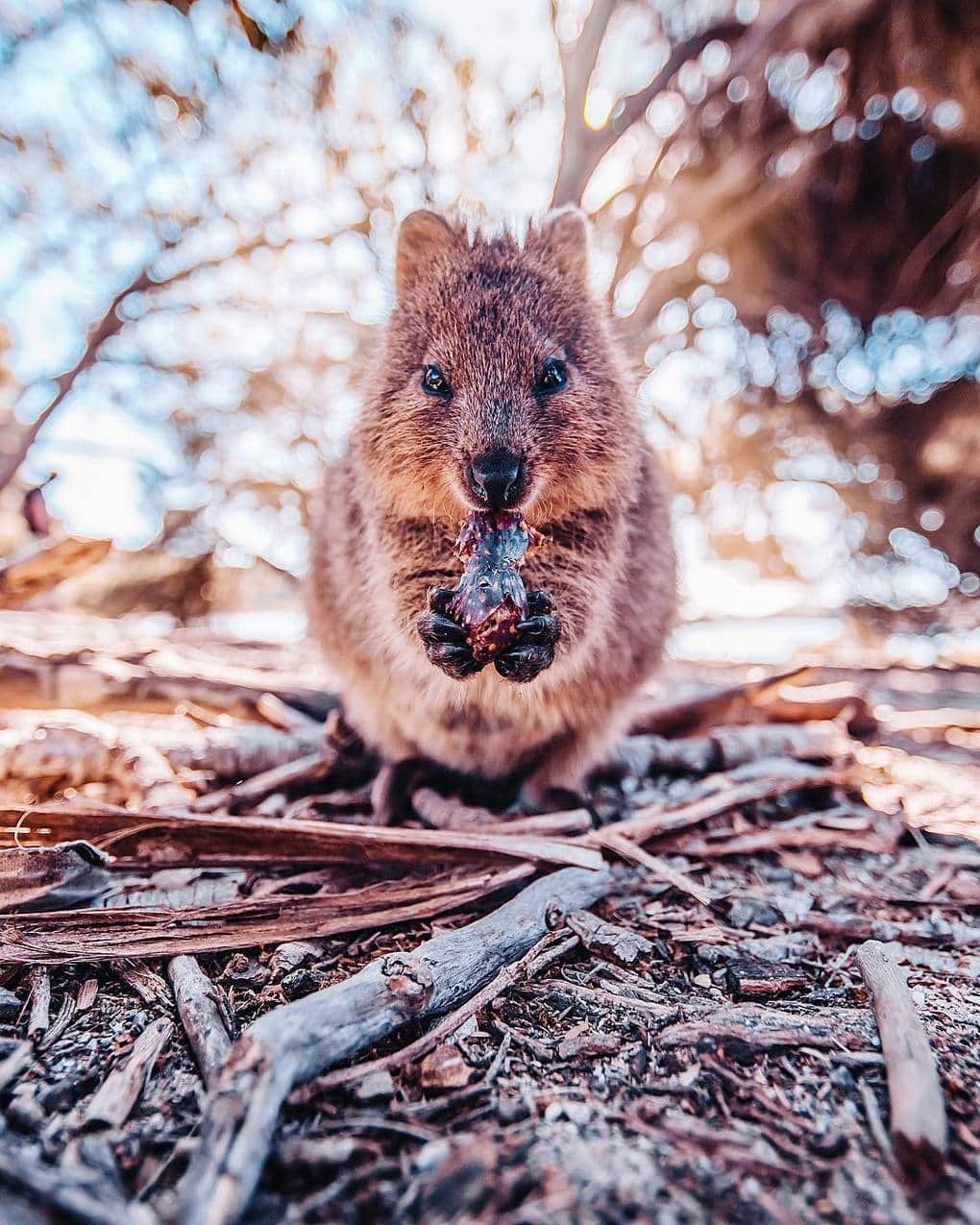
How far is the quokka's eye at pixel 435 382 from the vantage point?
107 inches

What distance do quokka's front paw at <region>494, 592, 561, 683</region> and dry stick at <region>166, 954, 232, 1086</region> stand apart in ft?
4.18

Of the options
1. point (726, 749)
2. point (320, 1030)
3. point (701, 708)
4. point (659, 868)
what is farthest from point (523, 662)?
point (701, 708)

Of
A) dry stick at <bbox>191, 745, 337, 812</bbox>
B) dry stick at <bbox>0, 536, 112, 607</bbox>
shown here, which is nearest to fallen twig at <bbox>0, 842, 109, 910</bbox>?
dry stick at <bbox>191, 745, 337, 812</bbox>

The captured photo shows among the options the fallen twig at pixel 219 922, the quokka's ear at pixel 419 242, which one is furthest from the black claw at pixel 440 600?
the quokka's ear at pixel 419 242

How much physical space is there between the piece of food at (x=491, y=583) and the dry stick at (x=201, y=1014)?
1248 millimetres

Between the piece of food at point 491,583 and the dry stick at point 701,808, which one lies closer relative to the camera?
the piece of food at point 491,583

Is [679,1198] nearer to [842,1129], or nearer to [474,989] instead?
[842,1129]

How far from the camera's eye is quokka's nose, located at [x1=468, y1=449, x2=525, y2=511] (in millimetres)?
2328

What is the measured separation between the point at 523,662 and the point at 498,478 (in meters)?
0.64

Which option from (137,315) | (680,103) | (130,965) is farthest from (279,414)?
(130,965)

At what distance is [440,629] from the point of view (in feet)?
8.18

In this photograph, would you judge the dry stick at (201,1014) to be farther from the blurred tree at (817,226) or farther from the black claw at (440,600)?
Result: the blurred tree at (817,226)

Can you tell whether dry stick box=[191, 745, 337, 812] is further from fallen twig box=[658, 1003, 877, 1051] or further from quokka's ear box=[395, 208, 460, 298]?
quokka's ear box=[395, 208, 460, 298]

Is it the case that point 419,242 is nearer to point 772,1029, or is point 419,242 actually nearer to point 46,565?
point 46,565
